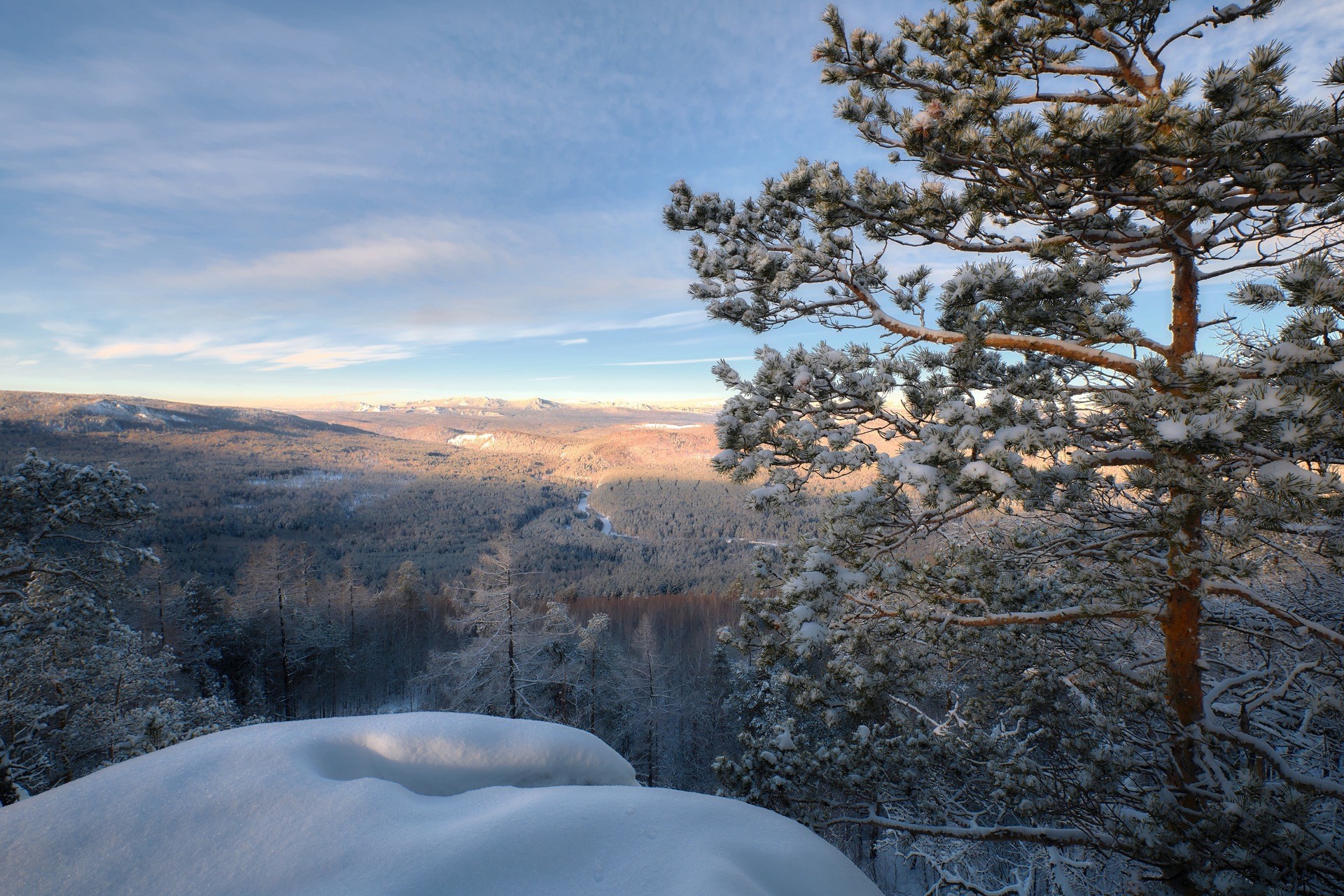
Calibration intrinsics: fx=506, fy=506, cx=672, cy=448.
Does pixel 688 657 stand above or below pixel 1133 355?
below

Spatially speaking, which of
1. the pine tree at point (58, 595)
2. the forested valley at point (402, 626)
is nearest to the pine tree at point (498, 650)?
the forested valley at point (402, 626)

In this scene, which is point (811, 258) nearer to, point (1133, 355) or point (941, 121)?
point (941, 121)

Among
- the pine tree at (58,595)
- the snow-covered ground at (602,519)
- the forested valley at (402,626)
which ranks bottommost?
the snow-covered ground at (602,519)

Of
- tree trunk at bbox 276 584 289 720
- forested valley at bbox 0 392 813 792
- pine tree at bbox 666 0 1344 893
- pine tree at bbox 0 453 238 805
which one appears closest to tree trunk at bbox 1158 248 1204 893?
pine tree at bbox 666 0 1344 893

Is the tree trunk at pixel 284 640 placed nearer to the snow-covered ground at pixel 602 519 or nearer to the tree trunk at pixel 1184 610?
the tree trunk at pixel 1184 610

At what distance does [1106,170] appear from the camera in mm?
3146

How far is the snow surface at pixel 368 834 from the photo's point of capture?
1.90 meters

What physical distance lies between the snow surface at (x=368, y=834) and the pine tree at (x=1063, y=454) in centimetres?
180

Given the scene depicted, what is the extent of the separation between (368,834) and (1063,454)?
14.9ft

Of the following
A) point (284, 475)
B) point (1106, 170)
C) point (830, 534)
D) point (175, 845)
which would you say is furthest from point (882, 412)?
point (284, 475)

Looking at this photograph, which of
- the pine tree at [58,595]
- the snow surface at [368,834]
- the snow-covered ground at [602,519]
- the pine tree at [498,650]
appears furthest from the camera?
the snow-covered ground at [602,519]

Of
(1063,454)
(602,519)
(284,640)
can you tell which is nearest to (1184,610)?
(1063,454)

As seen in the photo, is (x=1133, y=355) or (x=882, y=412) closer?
(x=1133, y=355)

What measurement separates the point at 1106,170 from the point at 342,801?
17.6ft
